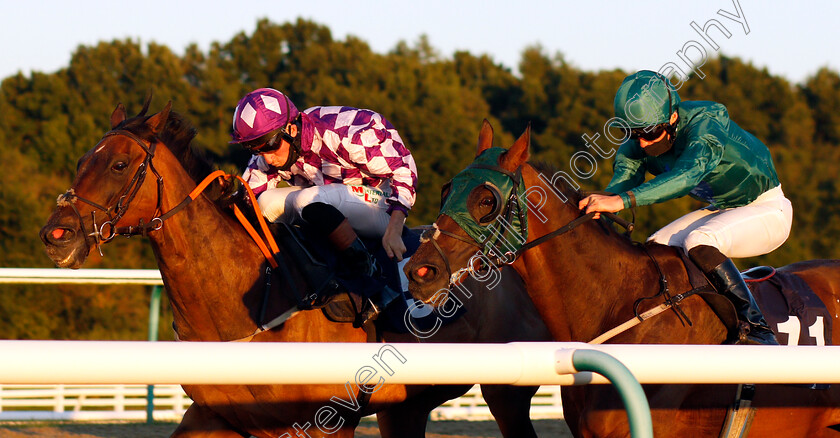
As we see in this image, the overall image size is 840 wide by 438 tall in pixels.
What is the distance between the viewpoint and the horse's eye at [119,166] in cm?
321

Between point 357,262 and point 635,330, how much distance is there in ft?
3.80

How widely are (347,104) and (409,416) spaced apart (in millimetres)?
19938

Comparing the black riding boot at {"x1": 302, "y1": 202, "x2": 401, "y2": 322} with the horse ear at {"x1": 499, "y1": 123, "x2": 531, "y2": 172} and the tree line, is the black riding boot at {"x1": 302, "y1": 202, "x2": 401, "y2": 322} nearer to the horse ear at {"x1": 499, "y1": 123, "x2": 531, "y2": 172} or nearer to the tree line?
the horse ear at {"x1": 499, "y1": 123, "x2": 531, "y2": 172}

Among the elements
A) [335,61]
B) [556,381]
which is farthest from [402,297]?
[335,61]

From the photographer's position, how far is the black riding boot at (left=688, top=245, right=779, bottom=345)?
121 inches

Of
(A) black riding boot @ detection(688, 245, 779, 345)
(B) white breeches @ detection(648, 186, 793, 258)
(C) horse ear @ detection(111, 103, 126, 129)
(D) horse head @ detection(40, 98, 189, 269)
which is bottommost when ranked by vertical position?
(A) black riding boot @ detection(688, 245, 779, 345)

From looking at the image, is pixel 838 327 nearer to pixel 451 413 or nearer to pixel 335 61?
pixel 451 413

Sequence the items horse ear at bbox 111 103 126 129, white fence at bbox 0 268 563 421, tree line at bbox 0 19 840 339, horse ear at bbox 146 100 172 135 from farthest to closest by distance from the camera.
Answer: tree line at bbox 0 19 840 339
white fence at bbox 0 268 563 421
horse ear at bbox 111 103 126 129
horse ear at bbox 146 100 172 135

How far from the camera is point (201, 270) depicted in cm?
336

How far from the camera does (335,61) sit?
2822cm

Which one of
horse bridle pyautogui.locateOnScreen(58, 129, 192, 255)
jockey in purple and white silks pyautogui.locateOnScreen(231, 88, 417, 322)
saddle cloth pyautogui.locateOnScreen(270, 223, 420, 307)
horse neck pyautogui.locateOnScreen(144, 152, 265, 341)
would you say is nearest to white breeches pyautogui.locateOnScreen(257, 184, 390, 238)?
jockey in purple and white silks pyautogui.locateOnScreen(231, 88, 417, 322)

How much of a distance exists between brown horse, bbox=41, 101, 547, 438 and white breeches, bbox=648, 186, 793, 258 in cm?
127

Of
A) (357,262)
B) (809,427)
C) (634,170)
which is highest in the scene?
(634,170)

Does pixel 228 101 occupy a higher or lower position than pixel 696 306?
higher
